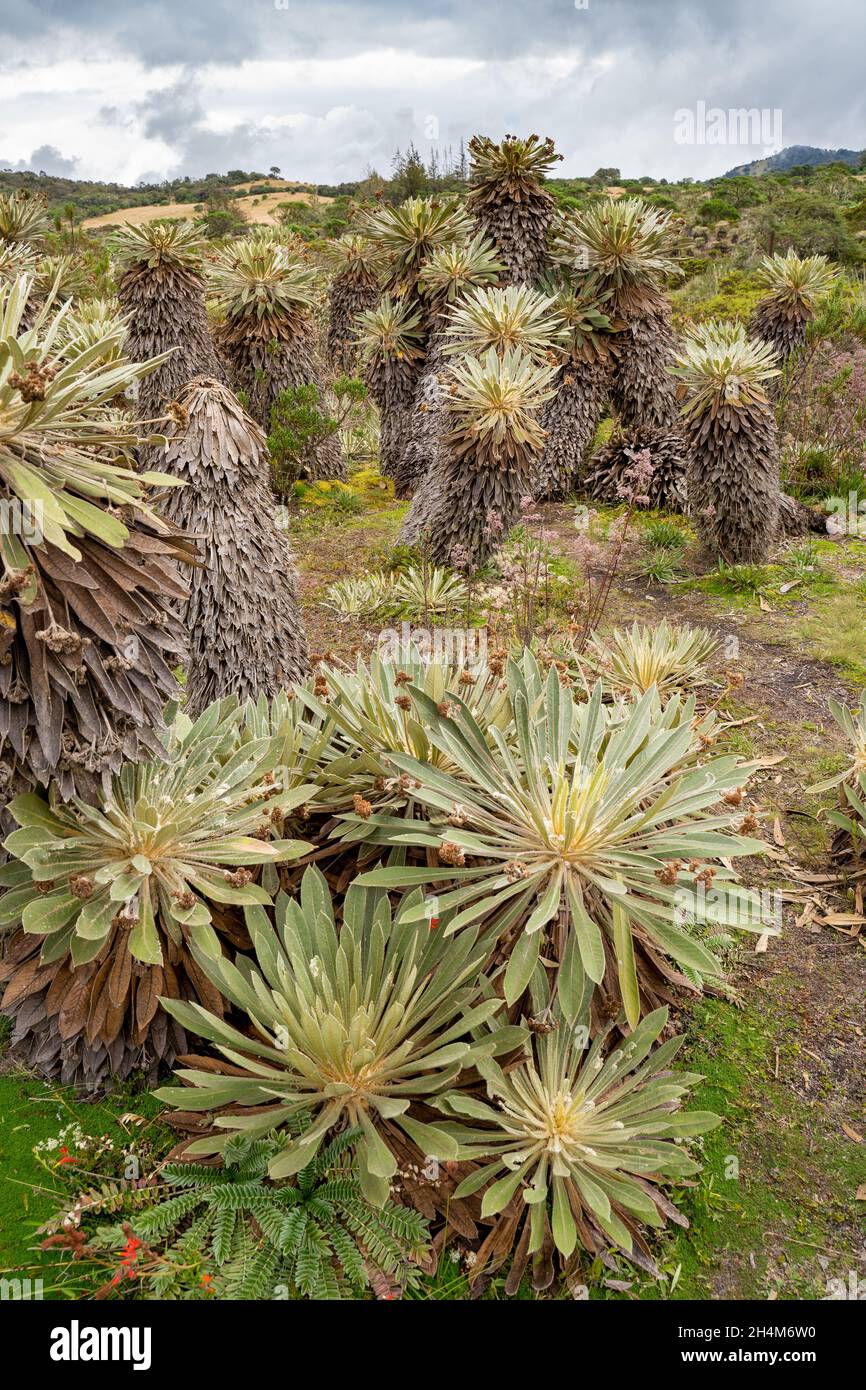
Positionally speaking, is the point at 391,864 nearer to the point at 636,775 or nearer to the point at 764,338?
the point at 636,775

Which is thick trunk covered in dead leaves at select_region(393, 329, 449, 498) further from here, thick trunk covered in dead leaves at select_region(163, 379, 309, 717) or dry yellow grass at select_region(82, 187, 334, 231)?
dry yellow grass at select_region(82, 187, 334, 231)

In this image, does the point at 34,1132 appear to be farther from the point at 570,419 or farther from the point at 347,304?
the point at 347,304

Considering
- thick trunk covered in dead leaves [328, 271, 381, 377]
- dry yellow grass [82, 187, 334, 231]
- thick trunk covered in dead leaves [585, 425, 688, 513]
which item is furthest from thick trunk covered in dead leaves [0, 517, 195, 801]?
dry yellow grass [82, 187, 334, 231]

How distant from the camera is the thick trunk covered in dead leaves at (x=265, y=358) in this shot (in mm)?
8398

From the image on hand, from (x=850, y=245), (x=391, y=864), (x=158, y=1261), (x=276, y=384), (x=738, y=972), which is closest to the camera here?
(x=158, y=1261)

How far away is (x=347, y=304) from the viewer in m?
11.4

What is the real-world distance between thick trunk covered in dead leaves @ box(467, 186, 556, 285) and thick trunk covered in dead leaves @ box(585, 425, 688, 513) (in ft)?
6.23

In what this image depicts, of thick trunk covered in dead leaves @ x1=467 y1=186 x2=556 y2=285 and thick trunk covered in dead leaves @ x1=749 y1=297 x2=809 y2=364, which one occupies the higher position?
thick trunk covered in dead leaves @ x1=467 y1=186 x2=556 y2=285

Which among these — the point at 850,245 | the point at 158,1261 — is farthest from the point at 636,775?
the point at 850,245

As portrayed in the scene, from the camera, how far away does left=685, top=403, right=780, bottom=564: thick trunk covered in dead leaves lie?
667 centimetres

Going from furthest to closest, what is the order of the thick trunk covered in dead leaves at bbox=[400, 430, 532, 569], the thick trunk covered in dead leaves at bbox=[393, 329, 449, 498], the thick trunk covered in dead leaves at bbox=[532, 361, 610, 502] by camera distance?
1. the thick trunk covered in dead leaves at bbox=[532, 361, 610, 502]
2. the thick trunk covered in dead leaves at bbox=[393, 329, 449, 498]
3. the thick trunk covered in dead leaves at bbox=[400, 430, 532, 569]

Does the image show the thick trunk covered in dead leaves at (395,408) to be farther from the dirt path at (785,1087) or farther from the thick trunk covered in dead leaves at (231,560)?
the dirt path at (785,1087)
